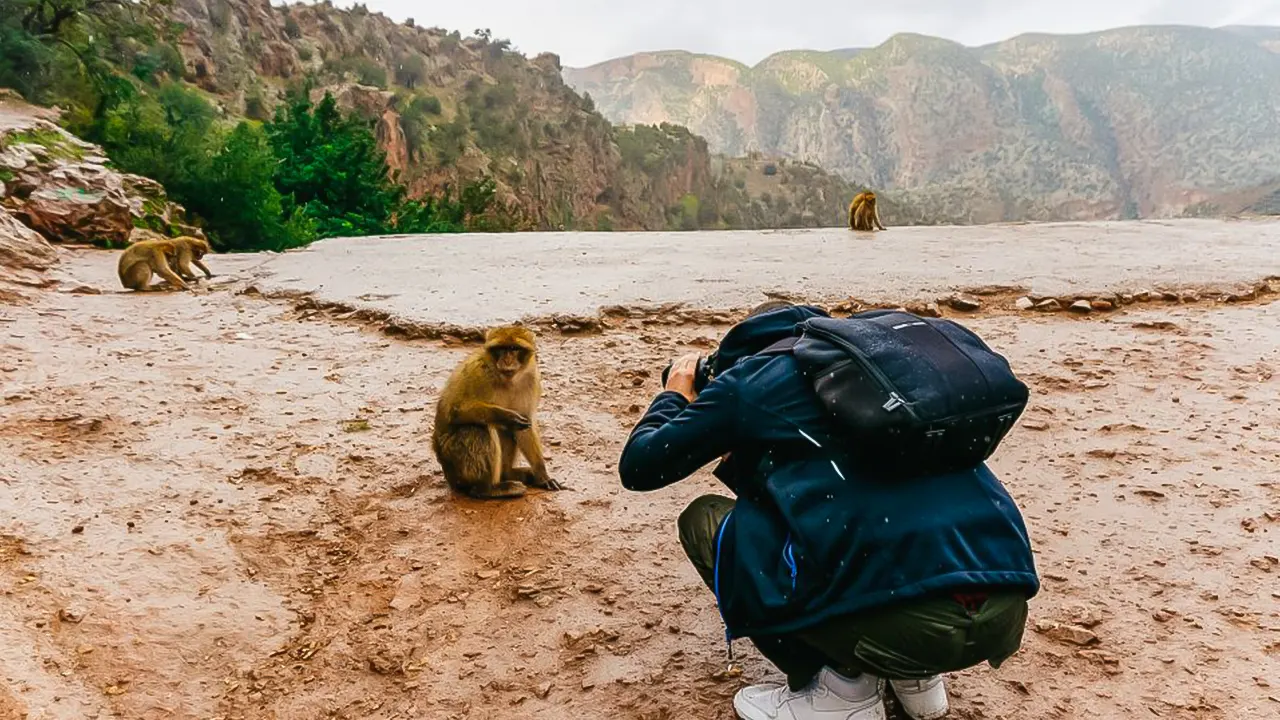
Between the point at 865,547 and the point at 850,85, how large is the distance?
5779 inches

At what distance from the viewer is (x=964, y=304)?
23.4 ft

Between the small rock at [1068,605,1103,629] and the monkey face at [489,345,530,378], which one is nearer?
the small rock at [1068,605,1103,629]

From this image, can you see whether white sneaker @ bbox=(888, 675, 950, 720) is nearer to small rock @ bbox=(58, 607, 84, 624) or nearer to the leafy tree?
small rock @ bbox=(58, 607, 84, 624)

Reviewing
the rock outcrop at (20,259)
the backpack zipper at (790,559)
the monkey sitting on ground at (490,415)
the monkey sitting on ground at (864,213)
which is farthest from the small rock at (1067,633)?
the monkey sitting on ground at (864,213)

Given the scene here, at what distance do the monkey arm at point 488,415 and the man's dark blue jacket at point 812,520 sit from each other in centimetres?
168

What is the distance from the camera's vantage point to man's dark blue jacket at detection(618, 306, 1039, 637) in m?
1.84

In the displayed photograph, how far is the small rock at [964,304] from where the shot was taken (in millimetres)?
7133

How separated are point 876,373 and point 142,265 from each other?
9320mm

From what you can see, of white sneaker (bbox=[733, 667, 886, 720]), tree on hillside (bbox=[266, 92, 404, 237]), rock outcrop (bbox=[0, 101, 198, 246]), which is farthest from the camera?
tree on hillside (bbox=[266, 92, 404, 237])

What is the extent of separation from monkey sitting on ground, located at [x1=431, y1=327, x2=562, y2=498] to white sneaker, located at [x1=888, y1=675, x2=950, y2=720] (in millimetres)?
2059

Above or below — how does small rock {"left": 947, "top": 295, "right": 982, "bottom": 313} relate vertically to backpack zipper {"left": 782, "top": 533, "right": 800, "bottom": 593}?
below

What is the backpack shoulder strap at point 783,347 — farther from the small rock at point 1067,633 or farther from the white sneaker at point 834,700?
the small rock at point 1067,633

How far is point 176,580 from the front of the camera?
10.3 feet

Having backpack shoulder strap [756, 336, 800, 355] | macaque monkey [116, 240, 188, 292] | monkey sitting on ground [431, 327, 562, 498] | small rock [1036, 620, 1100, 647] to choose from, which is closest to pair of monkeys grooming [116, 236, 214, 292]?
macaque monkey [116, 240, 188, 292]
